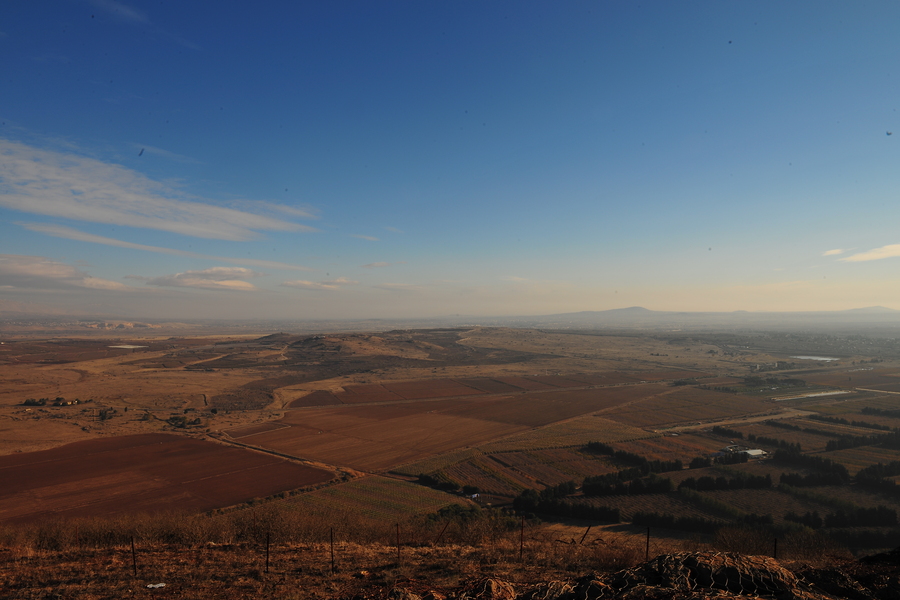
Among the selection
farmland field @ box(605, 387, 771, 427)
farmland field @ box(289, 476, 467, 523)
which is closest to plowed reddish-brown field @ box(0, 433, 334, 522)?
farmland field @ box(289, 476, 467, 523)

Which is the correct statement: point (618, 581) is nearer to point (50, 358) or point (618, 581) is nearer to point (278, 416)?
point (278, 416)

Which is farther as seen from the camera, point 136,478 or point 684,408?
point 684,408

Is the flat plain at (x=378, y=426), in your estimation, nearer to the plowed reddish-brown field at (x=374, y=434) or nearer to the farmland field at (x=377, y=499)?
the farmland field at (x=377, y=499)

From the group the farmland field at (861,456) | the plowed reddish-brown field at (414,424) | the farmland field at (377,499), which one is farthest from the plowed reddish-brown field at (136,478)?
the farmland field at (861,456)

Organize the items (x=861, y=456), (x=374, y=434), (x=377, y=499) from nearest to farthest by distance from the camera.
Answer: (x=377, y=499), (x=861, y=456), (x=374, y=434)

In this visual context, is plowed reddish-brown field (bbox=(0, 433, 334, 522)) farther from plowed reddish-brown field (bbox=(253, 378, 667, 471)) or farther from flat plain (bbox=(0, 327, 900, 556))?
plowed reddish-brown field (bbox=(253, 378, 667, 471))

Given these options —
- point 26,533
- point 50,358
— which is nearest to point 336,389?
point 26,533

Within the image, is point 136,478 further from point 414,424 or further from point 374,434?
point 414,424

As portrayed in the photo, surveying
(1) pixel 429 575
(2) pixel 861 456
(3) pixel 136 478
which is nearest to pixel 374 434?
(3) pixel 136 478
